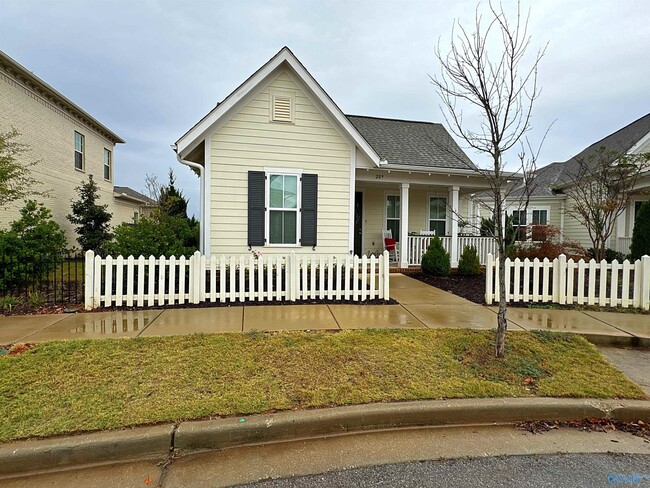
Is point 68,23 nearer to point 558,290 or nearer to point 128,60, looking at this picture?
point 128,60

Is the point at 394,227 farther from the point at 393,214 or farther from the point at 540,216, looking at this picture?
the point at 540,216

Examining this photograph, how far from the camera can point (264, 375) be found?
126 inches

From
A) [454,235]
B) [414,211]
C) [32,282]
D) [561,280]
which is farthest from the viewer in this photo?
[414,211]

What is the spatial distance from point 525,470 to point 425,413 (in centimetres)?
73

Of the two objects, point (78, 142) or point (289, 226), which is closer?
point (289, 226)

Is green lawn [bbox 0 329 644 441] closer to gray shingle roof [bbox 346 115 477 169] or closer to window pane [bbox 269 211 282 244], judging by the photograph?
window pane [bbox 269 211 282 244]

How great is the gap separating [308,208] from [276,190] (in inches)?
35.5

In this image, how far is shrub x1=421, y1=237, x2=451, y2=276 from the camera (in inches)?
380

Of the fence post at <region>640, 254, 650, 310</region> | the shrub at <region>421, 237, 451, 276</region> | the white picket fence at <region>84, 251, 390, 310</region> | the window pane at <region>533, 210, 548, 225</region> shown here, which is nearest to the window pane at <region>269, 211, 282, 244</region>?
the white picket fence at <region>84, 251, 390, 310</region>

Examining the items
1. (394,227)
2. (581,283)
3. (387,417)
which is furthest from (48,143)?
(581,283)

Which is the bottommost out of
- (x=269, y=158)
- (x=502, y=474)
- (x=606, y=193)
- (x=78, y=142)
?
(x=502, y=474)

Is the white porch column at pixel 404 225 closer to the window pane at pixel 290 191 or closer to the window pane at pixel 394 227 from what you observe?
the window pane at pixel 394 227

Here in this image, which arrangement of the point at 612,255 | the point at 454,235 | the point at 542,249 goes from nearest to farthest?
1. the point at 542,249
2. the point at 454,235
3. the point at 612,255

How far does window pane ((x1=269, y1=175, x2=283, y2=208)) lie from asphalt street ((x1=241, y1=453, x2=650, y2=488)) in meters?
6.53
